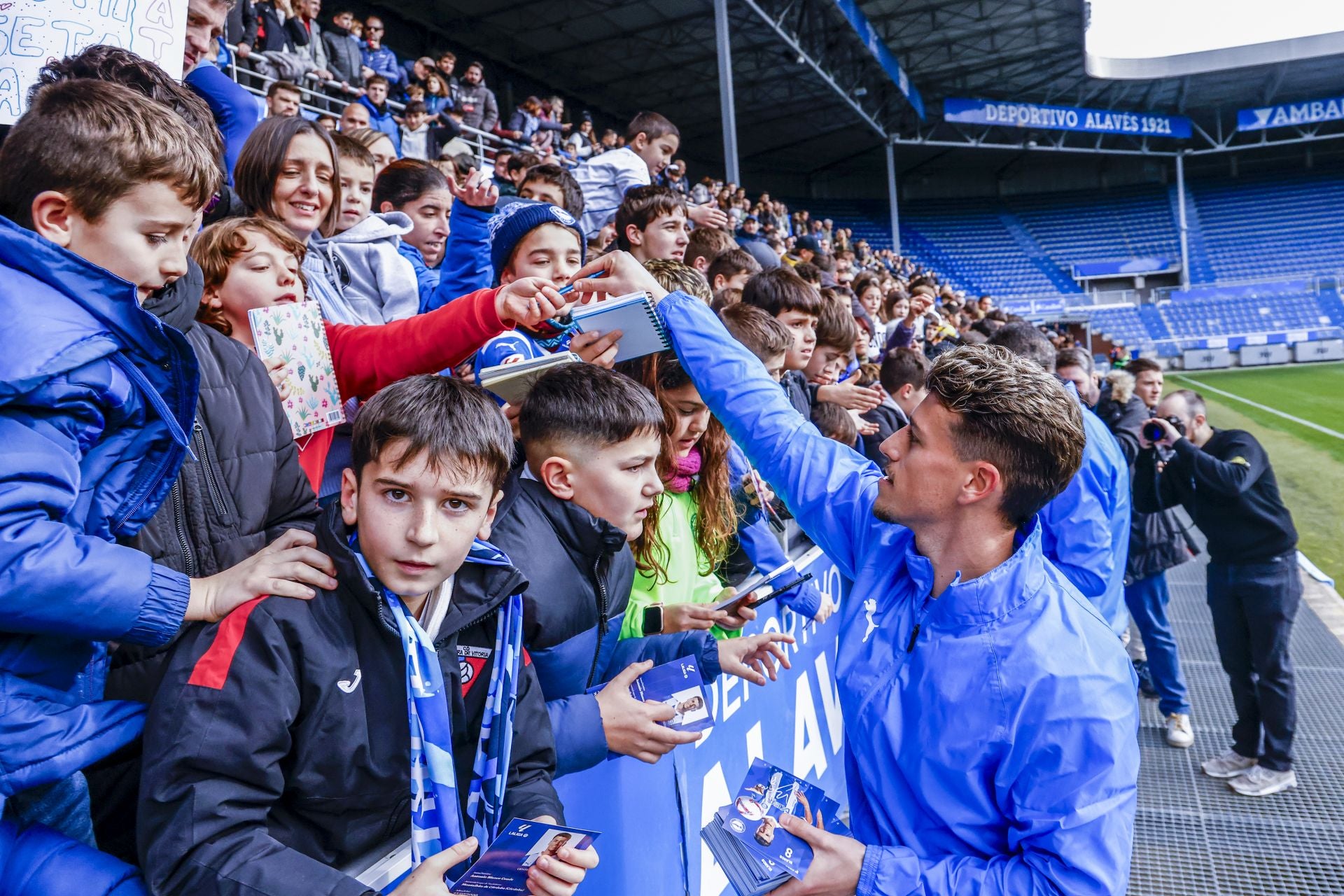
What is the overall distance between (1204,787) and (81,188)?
534 cm

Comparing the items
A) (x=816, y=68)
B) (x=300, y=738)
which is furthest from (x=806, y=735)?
(x=816, y=68)

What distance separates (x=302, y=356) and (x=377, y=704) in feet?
2.82

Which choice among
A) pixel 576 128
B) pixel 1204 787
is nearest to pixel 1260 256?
pixel 576 128

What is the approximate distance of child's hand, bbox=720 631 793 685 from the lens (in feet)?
7.70

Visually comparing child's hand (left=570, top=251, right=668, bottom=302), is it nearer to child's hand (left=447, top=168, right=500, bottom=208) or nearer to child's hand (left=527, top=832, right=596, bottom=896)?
child's hand (left=447, top=168, right=500, bottom=208)

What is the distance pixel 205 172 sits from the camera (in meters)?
1.50

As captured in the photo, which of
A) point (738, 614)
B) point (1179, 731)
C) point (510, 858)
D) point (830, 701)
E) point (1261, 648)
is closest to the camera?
point (510, 858)

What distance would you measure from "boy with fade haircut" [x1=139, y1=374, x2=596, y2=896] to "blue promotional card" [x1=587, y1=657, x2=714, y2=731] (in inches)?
13.3

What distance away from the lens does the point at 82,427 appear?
4.27 feet

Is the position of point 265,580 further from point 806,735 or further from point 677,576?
point 806,735

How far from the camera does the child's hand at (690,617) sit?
95.0 inches

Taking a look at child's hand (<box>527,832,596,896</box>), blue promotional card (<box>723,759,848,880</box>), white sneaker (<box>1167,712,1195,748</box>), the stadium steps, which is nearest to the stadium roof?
the stadium steps

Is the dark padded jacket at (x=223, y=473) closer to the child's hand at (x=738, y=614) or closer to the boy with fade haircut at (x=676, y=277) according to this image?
the child's hand at (x=738, y=614)

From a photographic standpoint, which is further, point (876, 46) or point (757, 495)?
point (876, 46)
